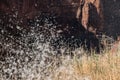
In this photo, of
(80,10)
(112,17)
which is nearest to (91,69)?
(80,10)

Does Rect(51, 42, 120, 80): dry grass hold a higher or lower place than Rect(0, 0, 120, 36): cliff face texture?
lower

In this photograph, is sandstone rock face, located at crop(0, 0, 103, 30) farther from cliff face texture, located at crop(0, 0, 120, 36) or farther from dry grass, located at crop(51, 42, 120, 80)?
dry grass, located at crop(51, 42, 120, 80)

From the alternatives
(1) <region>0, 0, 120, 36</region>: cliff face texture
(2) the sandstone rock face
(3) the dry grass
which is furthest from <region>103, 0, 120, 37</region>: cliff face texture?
(3) the dry grass

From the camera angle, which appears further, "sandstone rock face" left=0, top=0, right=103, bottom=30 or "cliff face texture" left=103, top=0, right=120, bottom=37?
"cliff face texture" left=103, top=0, right=120, bottom=37

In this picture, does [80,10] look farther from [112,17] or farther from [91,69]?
[91,69]

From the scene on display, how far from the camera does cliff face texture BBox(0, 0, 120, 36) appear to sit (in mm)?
6570

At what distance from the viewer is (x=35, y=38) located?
22.2 ft

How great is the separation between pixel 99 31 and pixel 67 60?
8.27 ft

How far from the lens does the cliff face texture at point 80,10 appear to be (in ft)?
21.6

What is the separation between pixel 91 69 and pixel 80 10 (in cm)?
306

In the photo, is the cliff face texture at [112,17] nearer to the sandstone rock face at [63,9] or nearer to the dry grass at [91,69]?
the sandstone rock face at [63,9]

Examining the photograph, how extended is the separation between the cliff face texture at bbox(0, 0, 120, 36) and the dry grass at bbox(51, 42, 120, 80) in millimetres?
1680

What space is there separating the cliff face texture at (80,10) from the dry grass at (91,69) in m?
1.68

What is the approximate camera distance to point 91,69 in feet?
17.6
